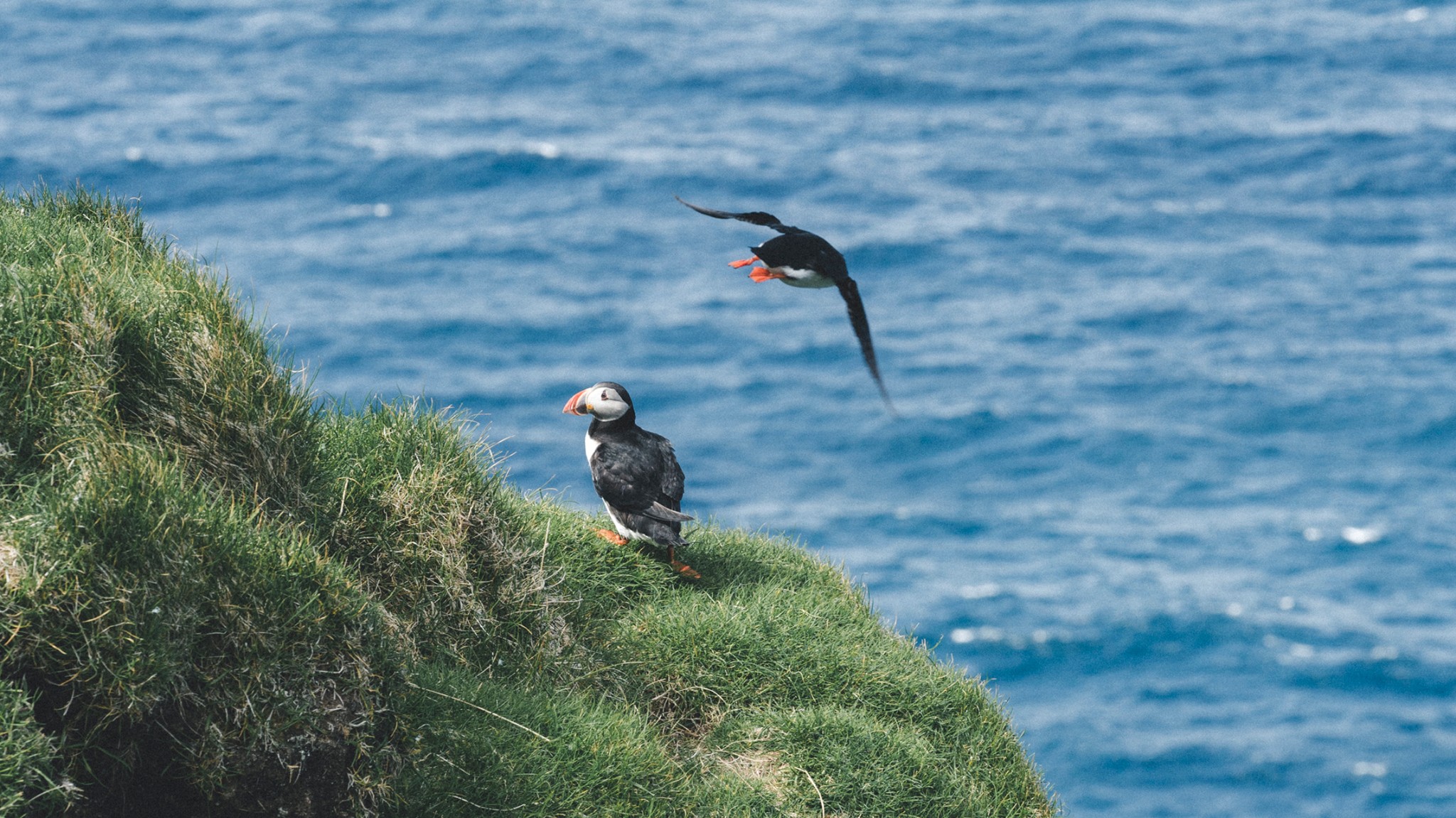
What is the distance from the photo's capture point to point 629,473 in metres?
9.07

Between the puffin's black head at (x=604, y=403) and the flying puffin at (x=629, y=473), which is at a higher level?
the puffin's black head at (x=604, y=403)

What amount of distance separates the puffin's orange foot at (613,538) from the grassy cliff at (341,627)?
71 mm

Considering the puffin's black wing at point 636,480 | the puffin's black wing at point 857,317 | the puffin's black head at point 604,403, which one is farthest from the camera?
the puffin's black head at point 604,403

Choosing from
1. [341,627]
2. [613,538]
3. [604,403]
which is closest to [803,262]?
[604,403]

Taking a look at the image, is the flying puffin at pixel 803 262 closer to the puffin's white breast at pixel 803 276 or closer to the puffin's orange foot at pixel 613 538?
the puffin's white breast at pixel 803 276

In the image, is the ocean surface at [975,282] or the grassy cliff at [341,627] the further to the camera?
the ocean surface at [975,282]

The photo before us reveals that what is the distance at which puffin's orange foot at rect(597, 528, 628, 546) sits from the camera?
369 inches

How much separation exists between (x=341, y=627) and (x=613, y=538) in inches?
135

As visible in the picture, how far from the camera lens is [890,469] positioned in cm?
3784

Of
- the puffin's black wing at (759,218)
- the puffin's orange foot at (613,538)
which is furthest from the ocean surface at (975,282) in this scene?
the puffin's black wing at (759,218)

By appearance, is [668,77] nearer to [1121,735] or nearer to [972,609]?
[972,609]

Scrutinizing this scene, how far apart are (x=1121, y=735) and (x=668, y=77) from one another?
38.0m

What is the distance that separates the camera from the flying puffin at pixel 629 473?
9.05 metres

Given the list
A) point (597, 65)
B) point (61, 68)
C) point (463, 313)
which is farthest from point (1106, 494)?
point (61, 68)
